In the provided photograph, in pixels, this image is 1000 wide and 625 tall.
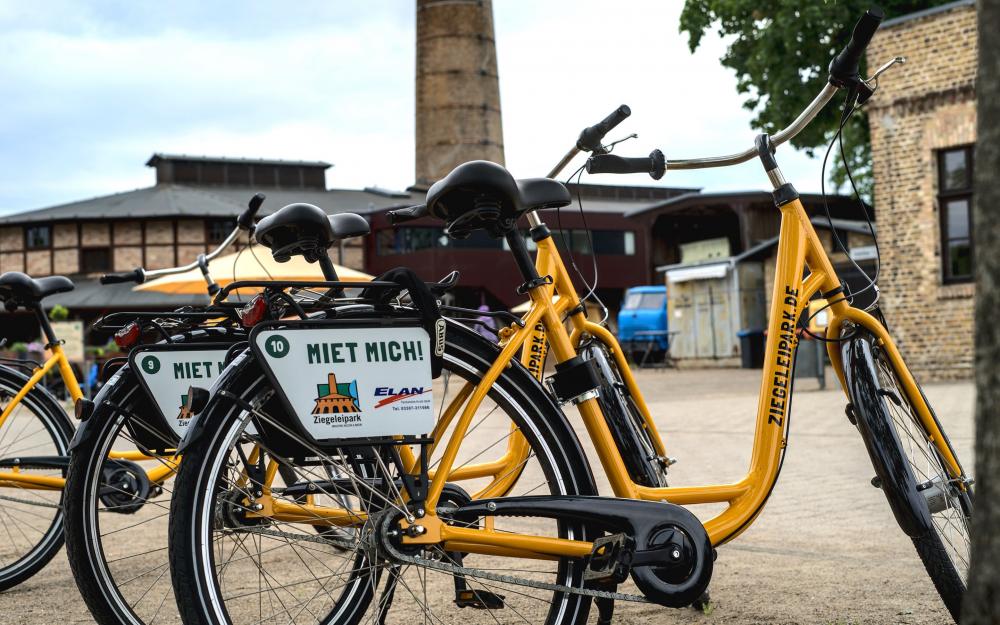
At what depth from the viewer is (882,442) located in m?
3.02

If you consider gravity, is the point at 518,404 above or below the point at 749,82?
below

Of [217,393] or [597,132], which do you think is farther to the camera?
[597,132]

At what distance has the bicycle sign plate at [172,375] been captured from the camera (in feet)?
10.2

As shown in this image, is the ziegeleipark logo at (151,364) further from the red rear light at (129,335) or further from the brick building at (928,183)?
the brick building at (928,183)

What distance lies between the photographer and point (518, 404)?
263 centimetres

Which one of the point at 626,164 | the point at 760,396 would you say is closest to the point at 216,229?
the point at 626,164

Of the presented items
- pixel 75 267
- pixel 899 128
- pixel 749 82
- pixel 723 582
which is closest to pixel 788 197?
pixel 723 582

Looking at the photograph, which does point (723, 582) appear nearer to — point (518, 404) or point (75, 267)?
point (518, 404)

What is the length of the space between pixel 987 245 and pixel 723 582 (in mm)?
2818

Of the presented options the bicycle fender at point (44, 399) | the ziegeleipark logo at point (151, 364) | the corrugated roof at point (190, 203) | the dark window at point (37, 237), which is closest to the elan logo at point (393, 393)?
the ziegeleipark logo at point (151, 364)

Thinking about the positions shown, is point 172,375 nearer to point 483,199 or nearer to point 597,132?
point 483,199

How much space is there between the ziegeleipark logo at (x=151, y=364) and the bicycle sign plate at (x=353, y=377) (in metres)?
0.88

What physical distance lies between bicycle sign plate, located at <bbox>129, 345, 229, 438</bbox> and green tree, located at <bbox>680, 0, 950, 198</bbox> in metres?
19.1

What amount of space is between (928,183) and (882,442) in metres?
16.0
